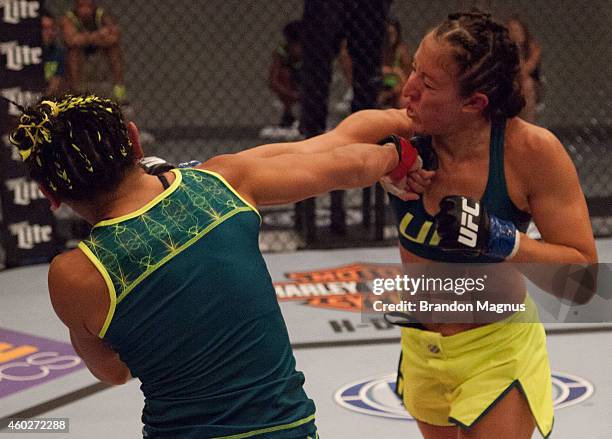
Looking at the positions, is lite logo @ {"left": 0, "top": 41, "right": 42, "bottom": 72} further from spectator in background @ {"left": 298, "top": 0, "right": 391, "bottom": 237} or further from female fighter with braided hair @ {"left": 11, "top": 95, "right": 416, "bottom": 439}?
female fighter with braided hair @ {"left": 11, "top": 95, "right": 416, "bottom": 439}

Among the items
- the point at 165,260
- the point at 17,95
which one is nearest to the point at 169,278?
the point at 165,260

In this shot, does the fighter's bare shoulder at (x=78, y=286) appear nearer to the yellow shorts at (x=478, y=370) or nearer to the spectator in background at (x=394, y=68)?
the yellow shorts at (x=478, y=370)

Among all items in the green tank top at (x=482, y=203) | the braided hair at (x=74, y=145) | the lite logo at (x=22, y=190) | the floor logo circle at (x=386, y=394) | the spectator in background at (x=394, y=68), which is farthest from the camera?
the spectator in background at (x=394, y=68)

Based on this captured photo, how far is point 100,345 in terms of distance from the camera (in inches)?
44.2

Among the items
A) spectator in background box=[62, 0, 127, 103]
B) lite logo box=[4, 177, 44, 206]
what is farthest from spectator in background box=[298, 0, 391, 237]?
spectator in background box=[62, 0, 127, 103]

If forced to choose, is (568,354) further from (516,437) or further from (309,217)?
(309,217)

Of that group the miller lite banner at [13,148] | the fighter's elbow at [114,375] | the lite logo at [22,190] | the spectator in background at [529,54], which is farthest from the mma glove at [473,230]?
the spectator in background at [529,54]

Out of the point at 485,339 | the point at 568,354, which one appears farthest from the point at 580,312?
the point at 485,339

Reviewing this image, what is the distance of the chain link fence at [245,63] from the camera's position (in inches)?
364

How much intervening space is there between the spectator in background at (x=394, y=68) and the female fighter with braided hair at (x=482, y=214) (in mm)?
3271

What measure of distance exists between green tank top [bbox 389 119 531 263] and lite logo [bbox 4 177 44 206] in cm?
298

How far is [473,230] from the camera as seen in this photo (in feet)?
4.48

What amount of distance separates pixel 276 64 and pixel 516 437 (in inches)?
206

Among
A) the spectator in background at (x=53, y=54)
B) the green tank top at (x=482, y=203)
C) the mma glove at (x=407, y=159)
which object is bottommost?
the spectator in background at (x=53, y=54)
